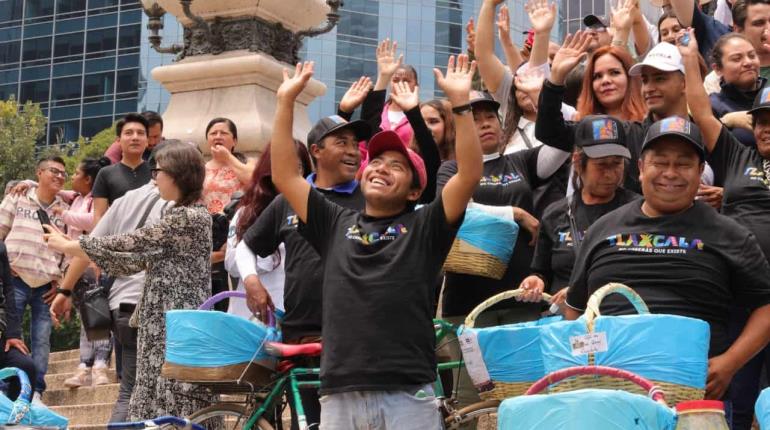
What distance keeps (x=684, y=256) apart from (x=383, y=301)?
49.6 inches

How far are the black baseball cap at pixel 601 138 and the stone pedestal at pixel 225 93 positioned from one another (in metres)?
6.59

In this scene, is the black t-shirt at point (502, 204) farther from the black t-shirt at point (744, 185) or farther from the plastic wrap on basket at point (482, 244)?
the black t-shirt at point (744, 185)

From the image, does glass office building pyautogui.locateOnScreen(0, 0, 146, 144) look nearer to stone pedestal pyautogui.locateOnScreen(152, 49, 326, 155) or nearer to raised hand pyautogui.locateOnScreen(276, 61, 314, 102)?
stone pedestal pyautogui.locateOnScreen(152, 49, 326, 155)

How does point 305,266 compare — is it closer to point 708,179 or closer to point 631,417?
point 708,179

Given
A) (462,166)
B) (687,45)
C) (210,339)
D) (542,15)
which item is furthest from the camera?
(542,15)

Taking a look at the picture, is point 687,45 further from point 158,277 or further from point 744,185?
point 158,277

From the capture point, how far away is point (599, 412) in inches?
161

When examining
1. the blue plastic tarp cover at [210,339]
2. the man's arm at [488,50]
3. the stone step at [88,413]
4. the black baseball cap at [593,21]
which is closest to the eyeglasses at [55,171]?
the stone step at [88,413]

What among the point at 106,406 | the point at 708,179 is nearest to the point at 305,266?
the point at 708,179

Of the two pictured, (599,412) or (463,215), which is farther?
(463,215)

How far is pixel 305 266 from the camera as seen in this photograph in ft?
22.2

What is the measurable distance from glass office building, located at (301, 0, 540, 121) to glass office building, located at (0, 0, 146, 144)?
37.7ft

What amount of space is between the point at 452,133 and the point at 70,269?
9.33 ft

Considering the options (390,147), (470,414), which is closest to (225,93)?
(470,414)
